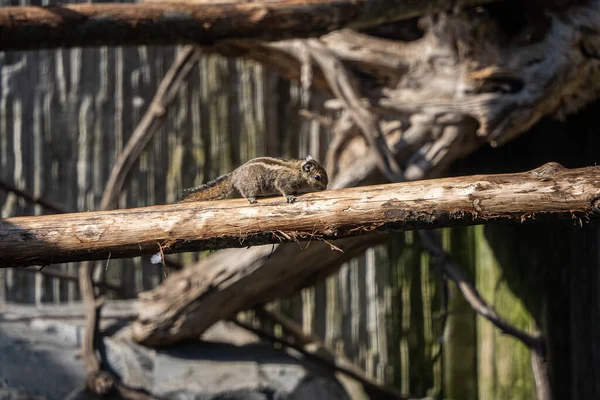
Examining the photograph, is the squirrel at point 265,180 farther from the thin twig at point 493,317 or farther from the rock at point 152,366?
the rock at point 152,366

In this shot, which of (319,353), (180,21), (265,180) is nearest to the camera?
(265,180)

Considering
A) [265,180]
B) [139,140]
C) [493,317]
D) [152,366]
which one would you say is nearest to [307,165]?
[265,180]

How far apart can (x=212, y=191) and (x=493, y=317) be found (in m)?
1.38

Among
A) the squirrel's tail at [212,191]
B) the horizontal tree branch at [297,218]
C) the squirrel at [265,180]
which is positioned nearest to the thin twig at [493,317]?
the squirrel at [265,180]

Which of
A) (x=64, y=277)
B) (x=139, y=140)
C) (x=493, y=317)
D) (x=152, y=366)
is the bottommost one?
(x=152, y=366)

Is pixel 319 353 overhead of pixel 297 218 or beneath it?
beneath

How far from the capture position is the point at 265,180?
3.57 m

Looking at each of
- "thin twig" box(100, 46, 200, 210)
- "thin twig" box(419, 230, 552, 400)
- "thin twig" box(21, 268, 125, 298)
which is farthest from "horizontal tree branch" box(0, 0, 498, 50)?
"thin twig" box(21, 268, 125, 298)

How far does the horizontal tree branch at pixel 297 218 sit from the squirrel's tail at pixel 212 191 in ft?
2.62

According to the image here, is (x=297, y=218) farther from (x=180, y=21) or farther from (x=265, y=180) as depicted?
(x=180, y=21)

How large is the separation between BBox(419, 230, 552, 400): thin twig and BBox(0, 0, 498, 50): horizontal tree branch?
112 centimetres

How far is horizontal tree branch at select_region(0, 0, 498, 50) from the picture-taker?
12.3ft

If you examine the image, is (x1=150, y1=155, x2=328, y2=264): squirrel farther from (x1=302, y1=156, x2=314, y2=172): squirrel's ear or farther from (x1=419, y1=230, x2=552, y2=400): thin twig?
(x1=419, y1=230, x2=552, y2=400): thin twig

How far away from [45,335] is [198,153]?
4.74 feet
